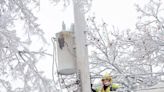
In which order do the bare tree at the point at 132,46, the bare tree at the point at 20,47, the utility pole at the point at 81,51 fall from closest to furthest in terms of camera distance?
the utility pole at the point at 81,51 → the bare tree at the point at 20,47 → the bare tree at the point at 132,46

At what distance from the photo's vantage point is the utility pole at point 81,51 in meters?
5.02

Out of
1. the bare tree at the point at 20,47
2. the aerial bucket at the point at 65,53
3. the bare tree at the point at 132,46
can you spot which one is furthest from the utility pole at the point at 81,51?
the bare tree at the point at 132,46

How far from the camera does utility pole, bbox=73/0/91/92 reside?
5016 millimetres

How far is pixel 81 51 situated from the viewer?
16.6ft

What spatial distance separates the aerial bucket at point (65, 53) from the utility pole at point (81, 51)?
8cm

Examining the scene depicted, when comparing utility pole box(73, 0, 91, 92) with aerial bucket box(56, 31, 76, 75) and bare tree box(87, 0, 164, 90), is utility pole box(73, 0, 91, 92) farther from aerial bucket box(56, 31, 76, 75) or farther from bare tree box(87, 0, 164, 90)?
bare tree box(87, 0, 164, 90)

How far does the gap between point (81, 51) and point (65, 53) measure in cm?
20

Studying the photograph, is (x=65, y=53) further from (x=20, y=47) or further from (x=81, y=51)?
(x=20, y=47)

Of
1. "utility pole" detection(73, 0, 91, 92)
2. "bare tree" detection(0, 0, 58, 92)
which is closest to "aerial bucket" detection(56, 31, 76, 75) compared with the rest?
"utility pole" detection(73, 0, 91, 92)

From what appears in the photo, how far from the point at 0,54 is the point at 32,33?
0.81 metres

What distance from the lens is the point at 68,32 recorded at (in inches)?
205

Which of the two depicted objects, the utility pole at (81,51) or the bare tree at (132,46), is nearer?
the utility pole at (81,51)

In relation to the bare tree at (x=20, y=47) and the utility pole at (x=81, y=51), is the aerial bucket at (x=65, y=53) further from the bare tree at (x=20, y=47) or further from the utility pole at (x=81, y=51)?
the bare tree at (x=20, y=47)

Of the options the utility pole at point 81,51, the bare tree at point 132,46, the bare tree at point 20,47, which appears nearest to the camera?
the utility pole at point 81,51
